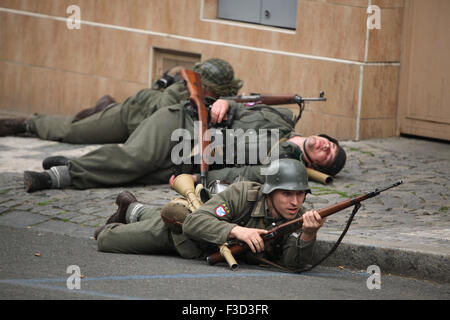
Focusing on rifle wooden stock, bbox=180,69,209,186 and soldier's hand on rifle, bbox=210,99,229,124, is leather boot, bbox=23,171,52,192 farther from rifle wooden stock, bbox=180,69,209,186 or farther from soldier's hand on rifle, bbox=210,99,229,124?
soldier's hand on rifle, bbox=210,99,229,124

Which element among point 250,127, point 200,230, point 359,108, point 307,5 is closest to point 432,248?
point 200,230

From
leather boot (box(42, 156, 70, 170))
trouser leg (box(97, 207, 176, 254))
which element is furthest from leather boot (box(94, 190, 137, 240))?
leather boot (box(42, 156, 70, 170))

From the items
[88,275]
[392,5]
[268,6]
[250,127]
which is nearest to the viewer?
[88,275]

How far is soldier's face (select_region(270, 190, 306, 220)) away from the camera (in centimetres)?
544

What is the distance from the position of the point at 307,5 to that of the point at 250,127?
2.56 metres

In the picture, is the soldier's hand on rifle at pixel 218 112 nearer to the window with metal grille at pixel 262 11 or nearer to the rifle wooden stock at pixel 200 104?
the rifle wooden stock at pixel 200 104

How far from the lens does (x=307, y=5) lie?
1016 centimetres

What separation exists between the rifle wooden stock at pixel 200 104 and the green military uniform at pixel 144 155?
109 millimetres

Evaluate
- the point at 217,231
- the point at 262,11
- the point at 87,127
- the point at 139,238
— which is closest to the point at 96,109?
the point at 87,127

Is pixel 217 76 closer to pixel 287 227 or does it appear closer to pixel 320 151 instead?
pixel 320 151

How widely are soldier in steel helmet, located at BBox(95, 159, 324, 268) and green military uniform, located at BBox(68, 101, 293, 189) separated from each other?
2267 mm

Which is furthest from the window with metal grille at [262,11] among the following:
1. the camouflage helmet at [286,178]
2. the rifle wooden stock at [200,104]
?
the camouflage helmet at [286,178]
